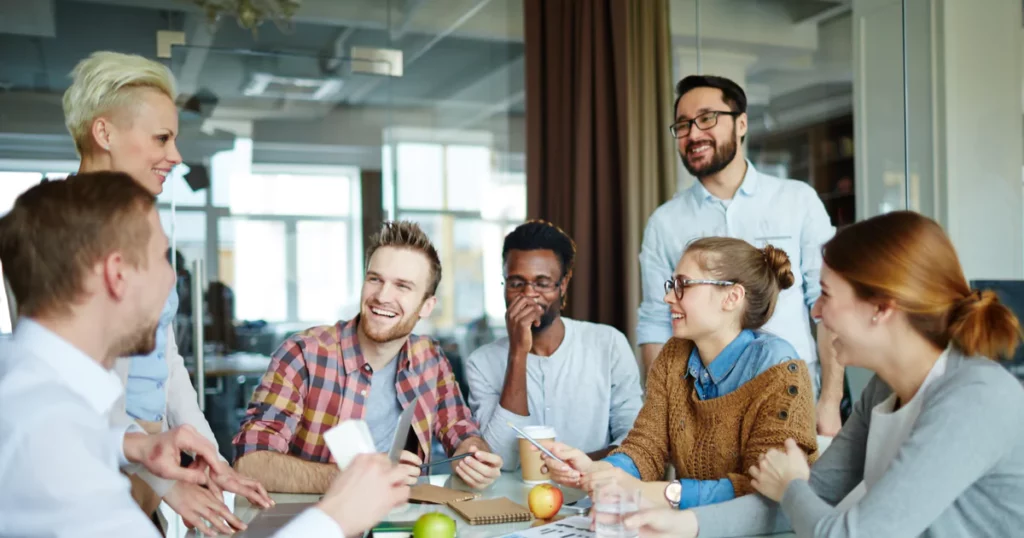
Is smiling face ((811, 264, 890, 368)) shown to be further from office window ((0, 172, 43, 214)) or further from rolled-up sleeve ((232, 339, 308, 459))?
→ office window ((0, 172, 43, 214))

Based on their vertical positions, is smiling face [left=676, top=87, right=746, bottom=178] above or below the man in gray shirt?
above

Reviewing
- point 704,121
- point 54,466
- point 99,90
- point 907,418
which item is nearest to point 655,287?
point 704,121

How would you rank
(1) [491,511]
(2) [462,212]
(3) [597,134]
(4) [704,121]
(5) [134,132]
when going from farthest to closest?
1. (2) [462,212]
2. (3) [597,134]
3. (4) [704,121]
4. (5) [134,132]
5. (1) [491,511]

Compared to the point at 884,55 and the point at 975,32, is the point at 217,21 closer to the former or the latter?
the point at 884,55

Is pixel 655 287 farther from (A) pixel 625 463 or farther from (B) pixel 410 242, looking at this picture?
(A) pixel 625 463

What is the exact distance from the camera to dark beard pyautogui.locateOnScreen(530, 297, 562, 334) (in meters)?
2.79

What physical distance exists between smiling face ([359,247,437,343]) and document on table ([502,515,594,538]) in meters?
0.89

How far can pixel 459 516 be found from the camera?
1.75 meters

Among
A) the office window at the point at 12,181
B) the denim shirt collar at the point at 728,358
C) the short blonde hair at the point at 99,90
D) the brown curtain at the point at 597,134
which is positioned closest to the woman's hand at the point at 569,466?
the denim shirt collar at the point at 728,358

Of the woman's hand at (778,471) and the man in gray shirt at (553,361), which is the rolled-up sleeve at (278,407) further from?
the woman's hand at (778,471)

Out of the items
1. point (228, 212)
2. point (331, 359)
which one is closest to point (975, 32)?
point (331, 359)

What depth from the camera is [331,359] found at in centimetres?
236

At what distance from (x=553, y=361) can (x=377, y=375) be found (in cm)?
63

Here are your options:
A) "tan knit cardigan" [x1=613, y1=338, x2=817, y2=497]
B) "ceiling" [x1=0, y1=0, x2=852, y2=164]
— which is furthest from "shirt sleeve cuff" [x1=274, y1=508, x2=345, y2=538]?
"ceiling" [x1=0, y1=0, x2=852, y2=164]
